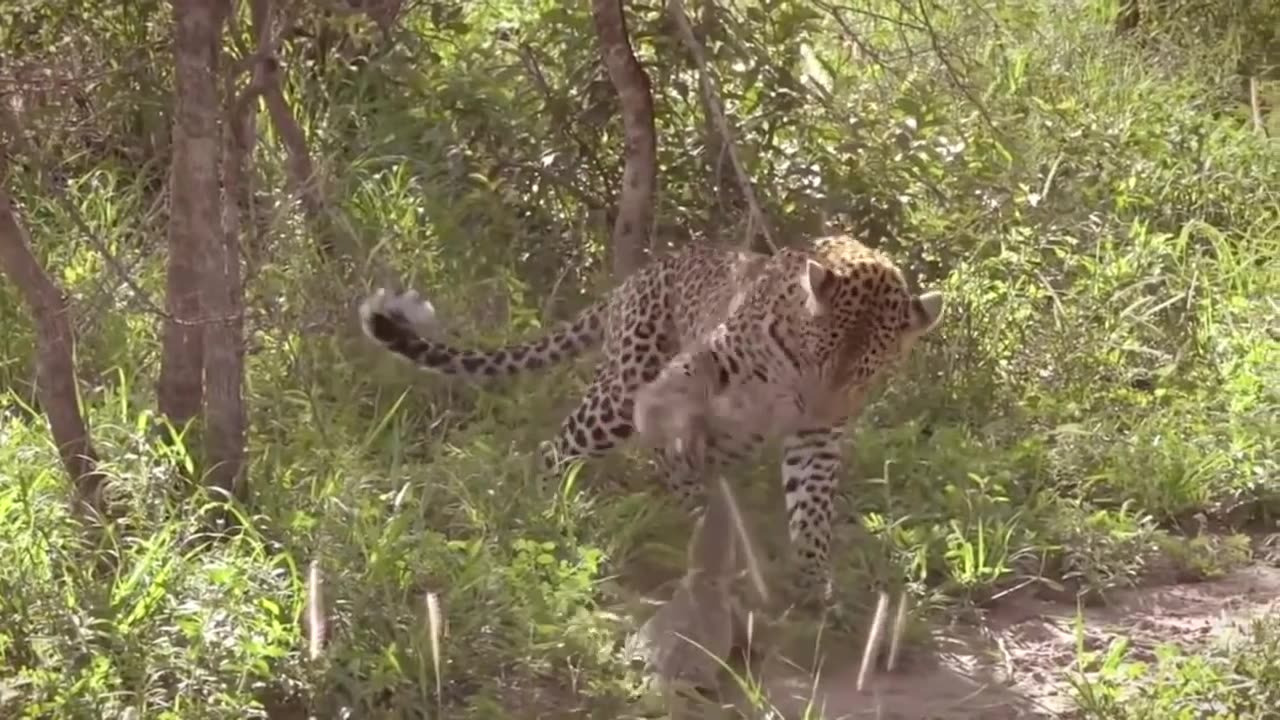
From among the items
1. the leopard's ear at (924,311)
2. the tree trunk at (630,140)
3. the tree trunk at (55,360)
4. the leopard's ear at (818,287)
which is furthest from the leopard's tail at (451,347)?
the tree trunk at (55,360)

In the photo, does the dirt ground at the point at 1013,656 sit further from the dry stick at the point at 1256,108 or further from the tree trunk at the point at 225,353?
the dry stick at the point at 1256,108

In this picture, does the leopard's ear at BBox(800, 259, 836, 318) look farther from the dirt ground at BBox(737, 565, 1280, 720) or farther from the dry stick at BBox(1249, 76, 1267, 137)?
the dry stick at BBox(1249, 76, 1267, 137)

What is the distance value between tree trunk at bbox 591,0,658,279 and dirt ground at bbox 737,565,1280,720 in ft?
7.00

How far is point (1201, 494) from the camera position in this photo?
643 centimetres

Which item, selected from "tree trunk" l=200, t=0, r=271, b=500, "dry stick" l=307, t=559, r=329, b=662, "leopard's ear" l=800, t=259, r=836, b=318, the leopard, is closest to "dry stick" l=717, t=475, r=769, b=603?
the leopard

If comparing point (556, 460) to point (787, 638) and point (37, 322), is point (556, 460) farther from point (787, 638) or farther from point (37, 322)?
point (37, 322)

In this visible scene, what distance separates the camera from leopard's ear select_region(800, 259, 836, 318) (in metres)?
5.86

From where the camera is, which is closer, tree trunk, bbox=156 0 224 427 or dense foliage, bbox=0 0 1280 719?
dense foliage, bbox=0 0 1280 719

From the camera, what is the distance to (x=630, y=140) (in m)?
7.12

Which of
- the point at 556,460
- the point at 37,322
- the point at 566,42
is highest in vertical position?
the point at 566,42

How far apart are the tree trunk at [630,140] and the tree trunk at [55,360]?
8.15 ft

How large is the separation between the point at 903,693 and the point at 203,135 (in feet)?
7.71

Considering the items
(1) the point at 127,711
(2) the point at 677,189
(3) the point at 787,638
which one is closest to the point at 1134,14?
(2) the point at 677,189

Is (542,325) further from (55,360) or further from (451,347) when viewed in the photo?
(55,360)
